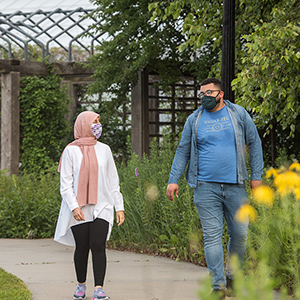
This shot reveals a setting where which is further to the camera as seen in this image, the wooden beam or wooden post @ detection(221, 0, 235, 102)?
the wooden beam

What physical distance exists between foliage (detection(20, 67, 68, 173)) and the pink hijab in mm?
7905

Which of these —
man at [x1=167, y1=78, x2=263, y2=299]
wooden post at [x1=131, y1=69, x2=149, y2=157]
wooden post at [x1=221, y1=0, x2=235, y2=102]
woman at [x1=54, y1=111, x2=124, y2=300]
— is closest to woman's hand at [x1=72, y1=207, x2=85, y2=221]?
woman at [x1=54, y1=111, x2=124, y2=300]

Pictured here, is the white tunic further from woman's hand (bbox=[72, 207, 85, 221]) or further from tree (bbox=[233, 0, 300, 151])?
tree (bbox=[233, 0, 300, 151])

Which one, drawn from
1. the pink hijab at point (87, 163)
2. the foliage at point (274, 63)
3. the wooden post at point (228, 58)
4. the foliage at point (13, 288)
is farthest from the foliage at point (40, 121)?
the pink hijab at point (87, 163)

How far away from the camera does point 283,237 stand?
165 inches

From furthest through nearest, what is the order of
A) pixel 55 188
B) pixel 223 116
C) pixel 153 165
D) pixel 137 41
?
pixel 137 41 < pixel 55 188 < pixel 153 165 < pixel 223 116

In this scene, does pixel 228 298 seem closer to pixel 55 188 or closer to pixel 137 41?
pixel 55 188

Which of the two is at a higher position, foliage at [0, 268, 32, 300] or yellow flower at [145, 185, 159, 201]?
yellow flower at [145, 185, 159, 201]

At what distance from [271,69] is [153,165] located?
186 centimetres

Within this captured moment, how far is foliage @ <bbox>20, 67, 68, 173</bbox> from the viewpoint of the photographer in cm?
1209

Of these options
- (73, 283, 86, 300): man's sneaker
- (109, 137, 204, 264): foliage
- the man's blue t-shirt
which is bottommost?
(73, 283, 86, 300): man's sneaker

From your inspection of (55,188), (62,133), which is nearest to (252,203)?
(55,188)

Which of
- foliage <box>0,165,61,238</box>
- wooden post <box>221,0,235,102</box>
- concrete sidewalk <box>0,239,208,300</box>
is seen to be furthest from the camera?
foliage <box>0,165,61,238</box>

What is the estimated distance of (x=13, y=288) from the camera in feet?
14.5
